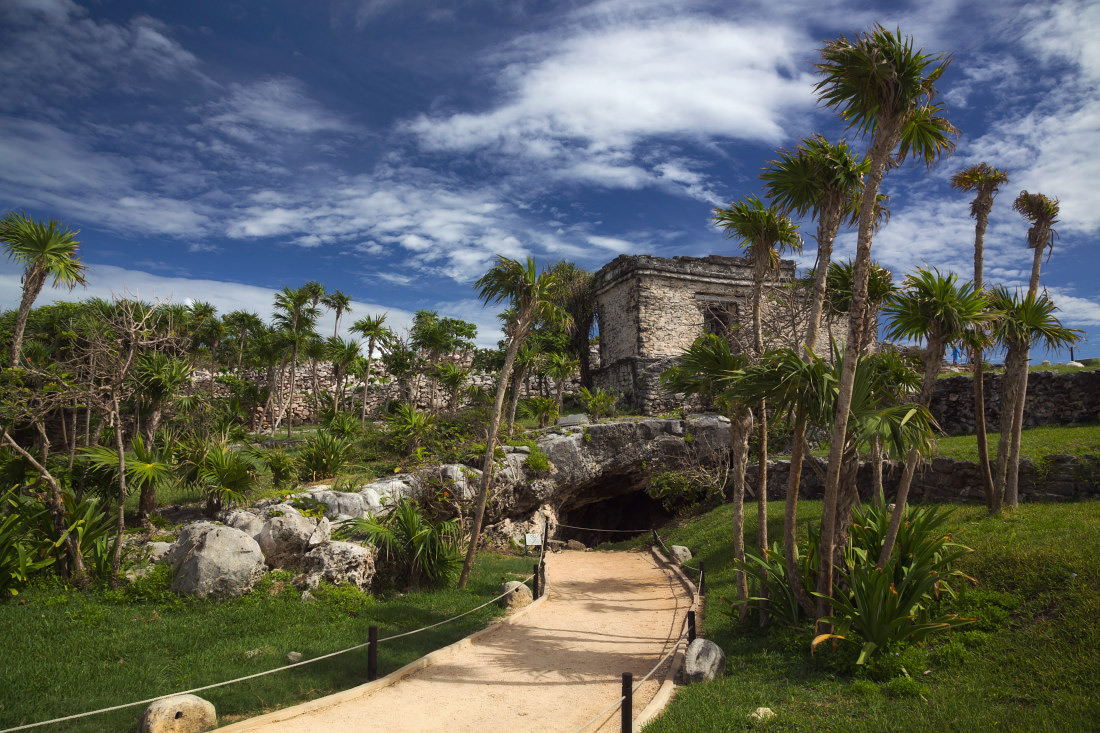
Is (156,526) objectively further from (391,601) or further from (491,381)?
(491,381)

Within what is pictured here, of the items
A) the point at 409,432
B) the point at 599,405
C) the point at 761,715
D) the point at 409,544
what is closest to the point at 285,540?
the point at 409,544

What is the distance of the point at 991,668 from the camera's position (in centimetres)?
602

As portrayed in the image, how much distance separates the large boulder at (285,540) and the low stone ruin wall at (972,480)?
862cm

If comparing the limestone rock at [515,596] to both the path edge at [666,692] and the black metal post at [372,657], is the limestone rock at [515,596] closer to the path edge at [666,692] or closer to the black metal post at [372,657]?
the path edge at [666,692]

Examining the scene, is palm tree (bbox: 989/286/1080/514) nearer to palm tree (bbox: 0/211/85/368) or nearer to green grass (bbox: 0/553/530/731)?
green grass (bbox: 0/553/530/731)

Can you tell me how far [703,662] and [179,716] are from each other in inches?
215

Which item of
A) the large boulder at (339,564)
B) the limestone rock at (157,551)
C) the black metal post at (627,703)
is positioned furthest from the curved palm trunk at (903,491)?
the limestone rock at (157,551)

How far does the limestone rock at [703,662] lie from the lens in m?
6.91

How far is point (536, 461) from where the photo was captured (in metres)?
16.7

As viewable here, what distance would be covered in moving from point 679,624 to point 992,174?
407 inches

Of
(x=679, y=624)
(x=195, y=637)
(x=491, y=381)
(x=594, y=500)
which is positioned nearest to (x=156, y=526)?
(x=195, y=637)

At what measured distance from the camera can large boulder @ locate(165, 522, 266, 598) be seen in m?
8.97

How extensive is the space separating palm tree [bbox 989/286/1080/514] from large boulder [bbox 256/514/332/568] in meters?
12.2

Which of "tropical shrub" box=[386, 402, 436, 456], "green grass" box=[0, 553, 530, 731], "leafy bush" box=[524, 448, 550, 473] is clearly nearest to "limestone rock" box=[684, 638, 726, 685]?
"green grass" box=[0, 553, 530, 731]
